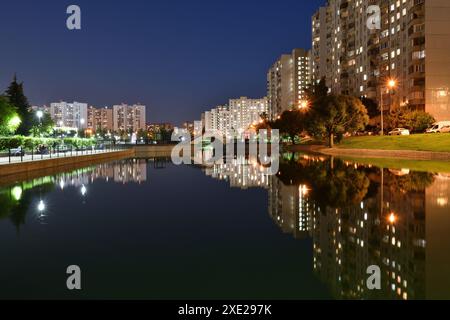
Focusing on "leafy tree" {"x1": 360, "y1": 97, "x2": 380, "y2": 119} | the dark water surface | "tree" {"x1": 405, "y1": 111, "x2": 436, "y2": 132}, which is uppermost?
"leafy tree" {"x1": 360, "y1": 97, "x2": 380, "y2": 119}

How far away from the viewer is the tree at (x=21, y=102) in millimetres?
71438

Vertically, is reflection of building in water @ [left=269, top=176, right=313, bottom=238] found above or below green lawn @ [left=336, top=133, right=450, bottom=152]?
below

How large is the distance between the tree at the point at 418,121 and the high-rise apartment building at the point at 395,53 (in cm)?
454

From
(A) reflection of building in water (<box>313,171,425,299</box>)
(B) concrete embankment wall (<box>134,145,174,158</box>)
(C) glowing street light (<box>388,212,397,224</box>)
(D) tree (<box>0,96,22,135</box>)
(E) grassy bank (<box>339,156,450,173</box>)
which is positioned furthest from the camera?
(B) concrete embankment wall (<box>134,145,174,158</box>)

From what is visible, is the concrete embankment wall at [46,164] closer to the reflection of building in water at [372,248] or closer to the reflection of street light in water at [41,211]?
the reflection of street light in water at [41,211]

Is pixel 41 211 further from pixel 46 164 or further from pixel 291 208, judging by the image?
pixel 46 164

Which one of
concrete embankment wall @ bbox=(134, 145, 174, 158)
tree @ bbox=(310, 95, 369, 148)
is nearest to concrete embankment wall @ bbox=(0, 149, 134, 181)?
concrete embankment wall @ bbox=(134, 145, 174, 158)

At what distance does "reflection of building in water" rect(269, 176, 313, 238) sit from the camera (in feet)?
34.9

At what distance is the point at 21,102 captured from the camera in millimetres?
73000

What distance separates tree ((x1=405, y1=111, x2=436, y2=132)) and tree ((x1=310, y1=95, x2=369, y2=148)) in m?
9.17

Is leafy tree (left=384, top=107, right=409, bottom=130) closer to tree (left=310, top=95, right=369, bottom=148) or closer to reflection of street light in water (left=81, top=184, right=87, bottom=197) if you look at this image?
tree (left=310, top=95, right=369, bottom=148)

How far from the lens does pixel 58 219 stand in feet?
39.5

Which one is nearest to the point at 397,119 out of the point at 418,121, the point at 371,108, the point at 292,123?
the point at 418,121
